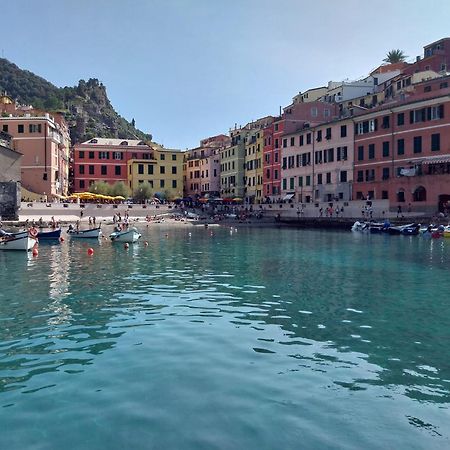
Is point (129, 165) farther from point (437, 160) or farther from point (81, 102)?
point (81, 102)

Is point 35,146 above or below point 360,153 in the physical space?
above

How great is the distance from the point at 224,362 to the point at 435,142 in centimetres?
5402

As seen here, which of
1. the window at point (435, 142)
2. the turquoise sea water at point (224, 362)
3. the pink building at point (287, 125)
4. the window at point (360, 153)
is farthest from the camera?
the pink building at point (287, 125)

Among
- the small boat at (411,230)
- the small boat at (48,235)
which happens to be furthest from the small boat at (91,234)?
the small boat at (411,230)

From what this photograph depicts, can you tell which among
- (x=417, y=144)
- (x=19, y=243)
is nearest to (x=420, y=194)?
(x=417, y=144)

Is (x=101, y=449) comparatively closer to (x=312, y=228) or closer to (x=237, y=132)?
(x=312, y=228)

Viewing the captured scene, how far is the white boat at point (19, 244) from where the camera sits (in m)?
36.5

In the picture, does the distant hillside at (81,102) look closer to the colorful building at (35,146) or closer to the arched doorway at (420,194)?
the colorful building at (35,146)

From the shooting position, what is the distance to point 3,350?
39.8ft

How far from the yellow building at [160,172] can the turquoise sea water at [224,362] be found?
3150 inches

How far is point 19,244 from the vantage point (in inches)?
1448

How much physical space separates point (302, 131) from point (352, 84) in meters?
16.0

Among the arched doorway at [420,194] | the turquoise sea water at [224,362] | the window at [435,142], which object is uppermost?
the window at [435,142]

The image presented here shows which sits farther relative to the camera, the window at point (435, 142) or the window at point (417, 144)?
the window at point (417, 144)
